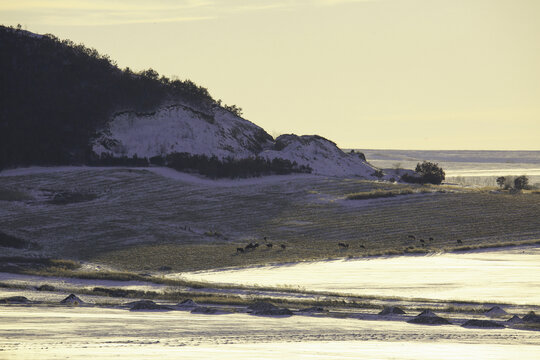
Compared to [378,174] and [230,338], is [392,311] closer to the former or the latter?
[230,338]

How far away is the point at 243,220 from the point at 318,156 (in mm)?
31579

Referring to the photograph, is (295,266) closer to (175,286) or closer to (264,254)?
(264,254)

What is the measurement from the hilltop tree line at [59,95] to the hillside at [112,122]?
106 millimetres

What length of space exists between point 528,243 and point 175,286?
27.9m

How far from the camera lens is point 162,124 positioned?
101125 millimetres

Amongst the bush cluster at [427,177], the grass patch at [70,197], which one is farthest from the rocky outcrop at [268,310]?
the bush cluster at [427,177]

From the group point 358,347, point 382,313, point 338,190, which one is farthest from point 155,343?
point 338,190

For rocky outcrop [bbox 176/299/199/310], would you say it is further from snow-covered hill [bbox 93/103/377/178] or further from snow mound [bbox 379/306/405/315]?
snow-covered hill [bbox 93/103/377/178]

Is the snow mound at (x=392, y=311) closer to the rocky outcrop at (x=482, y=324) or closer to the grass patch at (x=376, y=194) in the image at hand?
the rocky outcrop at (x=482, y=324)

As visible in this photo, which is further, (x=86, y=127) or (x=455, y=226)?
(x=86, y=127)

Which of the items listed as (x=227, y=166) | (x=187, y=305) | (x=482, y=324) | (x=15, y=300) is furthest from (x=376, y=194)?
(x=482, y=324)

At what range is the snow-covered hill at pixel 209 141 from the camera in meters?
98.4

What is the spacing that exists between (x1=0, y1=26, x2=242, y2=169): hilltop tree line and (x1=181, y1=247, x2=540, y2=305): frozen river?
47146 millimetres

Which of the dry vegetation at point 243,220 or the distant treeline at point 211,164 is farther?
the distant treeline at point 211,164
